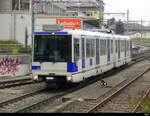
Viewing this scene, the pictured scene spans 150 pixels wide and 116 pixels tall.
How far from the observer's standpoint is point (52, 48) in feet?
57.7

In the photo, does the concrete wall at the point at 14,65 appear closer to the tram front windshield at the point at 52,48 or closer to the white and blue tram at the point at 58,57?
the white and blue tram at the point at 58,57

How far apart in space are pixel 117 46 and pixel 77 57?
13.0 meters

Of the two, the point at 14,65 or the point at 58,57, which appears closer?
the point at 58,57

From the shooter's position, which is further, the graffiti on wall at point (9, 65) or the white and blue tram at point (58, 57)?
the graffiti on wall at point (9, 65)

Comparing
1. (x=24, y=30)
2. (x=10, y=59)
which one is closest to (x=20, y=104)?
(x=10, y=59)

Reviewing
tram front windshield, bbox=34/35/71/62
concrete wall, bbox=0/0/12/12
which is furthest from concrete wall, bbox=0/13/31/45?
tram front windshield, bbox=34/35/71/62

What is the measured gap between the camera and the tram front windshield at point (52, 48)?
1742 centimetres

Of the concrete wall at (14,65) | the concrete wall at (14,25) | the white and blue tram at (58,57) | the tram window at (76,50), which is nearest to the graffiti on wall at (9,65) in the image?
the concrete wall at (14,65)

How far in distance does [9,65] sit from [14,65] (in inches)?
19.8

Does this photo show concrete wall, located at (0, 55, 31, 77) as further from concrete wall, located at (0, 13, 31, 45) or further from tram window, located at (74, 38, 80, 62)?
concrete wall, located at (0, 13, 31, 45)

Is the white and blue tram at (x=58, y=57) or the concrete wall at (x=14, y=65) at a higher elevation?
the white and blue tram at (x=58, y=57)

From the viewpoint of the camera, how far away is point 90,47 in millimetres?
20797

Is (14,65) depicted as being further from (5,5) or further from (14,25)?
(5,5)

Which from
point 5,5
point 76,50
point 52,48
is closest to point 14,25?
point 5,5
